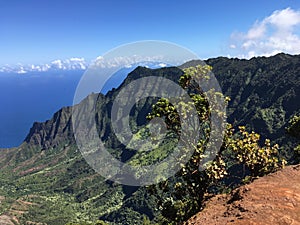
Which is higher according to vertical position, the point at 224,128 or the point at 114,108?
the point at 114,108

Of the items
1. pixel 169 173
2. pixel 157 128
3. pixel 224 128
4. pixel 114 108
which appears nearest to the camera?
pixel 114 108

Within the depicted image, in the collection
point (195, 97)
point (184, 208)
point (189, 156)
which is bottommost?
point (184, 208)

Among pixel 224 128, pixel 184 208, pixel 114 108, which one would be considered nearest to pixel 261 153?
pixel 224 128

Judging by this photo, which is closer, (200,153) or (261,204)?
(261,204)

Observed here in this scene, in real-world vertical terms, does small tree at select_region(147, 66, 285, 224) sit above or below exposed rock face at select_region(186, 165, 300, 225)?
above

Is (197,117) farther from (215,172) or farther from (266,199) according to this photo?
(266,199)

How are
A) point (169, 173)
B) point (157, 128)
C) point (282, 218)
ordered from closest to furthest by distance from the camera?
point (282, 218)
point (169, 173)
point (157, 128)

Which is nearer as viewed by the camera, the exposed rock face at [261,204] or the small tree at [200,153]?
the exposed rock face at [261,204]

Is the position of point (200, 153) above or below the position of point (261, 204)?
above
